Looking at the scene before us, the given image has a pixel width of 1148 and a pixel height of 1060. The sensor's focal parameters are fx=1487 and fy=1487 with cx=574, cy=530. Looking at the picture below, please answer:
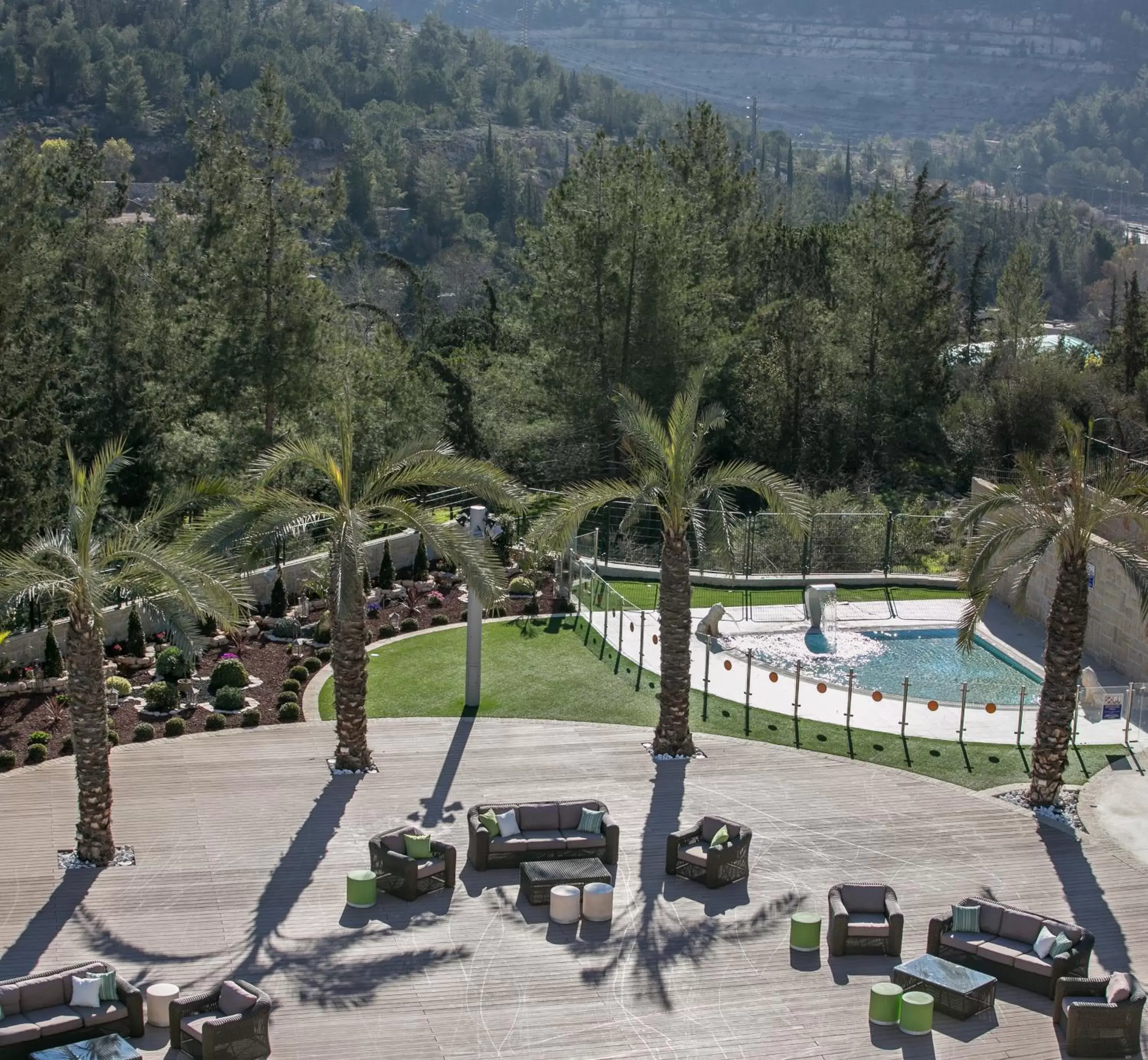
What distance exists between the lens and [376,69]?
174m

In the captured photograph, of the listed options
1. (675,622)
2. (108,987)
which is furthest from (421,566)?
(108,987)

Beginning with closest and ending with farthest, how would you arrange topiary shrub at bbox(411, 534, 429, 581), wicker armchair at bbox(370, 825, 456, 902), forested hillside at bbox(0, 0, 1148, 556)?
wicker armchair at bbox(370, 825, 456, 902)
topiary shrub at bbox(411, 534, 429, 581)
forested hillside at bbox(0, 0, 1148, 556)

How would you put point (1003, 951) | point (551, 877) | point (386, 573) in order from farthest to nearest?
point (386, 573), point (551, 877), point (1003, 951)

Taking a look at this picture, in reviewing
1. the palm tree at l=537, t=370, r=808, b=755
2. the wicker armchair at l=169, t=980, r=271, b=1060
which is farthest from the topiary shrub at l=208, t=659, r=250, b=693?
the wicker armchair at l=169, t=980, r=271, b=1060

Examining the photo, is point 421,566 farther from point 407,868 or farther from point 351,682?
point 407,868

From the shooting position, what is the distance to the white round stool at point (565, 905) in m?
17.7

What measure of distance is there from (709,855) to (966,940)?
3.34m

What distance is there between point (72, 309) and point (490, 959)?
33298mm

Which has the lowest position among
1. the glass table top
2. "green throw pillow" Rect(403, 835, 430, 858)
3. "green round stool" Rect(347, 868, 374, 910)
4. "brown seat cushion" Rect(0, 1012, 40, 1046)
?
"green round stool" Rect(347, 868, 374, 910)

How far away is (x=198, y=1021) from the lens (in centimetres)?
1453

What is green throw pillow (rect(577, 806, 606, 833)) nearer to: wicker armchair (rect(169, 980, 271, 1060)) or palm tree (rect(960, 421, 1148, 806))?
wicker armchair (rect(169, 980, 271, 1060))

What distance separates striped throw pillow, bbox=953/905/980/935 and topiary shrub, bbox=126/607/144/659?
1600 cm

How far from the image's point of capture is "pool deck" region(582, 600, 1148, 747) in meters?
25.0

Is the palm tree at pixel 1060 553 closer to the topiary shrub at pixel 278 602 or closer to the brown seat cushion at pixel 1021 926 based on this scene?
the brown seat cushion at pixel 1021 926
